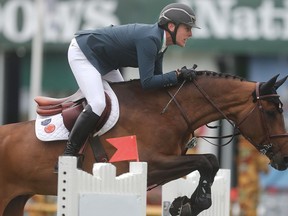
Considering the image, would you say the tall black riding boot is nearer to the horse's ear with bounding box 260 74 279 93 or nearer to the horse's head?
the horse's head

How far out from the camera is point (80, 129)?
8.11 m

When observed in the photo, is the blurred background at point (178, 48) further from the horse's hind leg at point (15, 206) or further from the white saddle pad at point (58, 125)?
the white saddle pad at point (58, 125)

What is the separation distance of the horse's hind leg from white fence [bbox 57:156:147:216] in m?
2.04

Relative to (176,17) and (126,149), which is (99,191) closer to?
(126,149)

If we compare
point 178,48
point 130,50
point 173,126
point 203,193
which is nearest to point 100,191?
point 203,193

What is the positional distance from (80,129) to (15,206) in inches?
42.5

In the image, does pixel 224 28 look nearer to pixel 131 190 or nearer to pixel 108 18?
pixel 108 18

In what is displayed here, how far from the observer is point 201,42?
1809cm

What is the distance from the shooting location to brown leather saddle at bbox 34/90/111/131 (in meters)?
8.25

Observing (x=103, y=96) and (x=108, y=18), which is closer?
(x=103, y=96)

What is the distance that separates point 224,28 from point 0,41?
13.4ft

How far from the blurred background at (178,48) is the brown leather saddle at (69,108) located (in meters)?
8.83

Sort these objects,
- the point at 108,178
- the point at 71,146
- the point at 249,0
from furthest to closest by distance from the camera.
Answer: the point at 249,0
the point at 71,146
the point at 108,178

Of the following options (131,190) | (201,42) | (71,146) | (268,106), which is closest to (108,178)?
(131,190)
